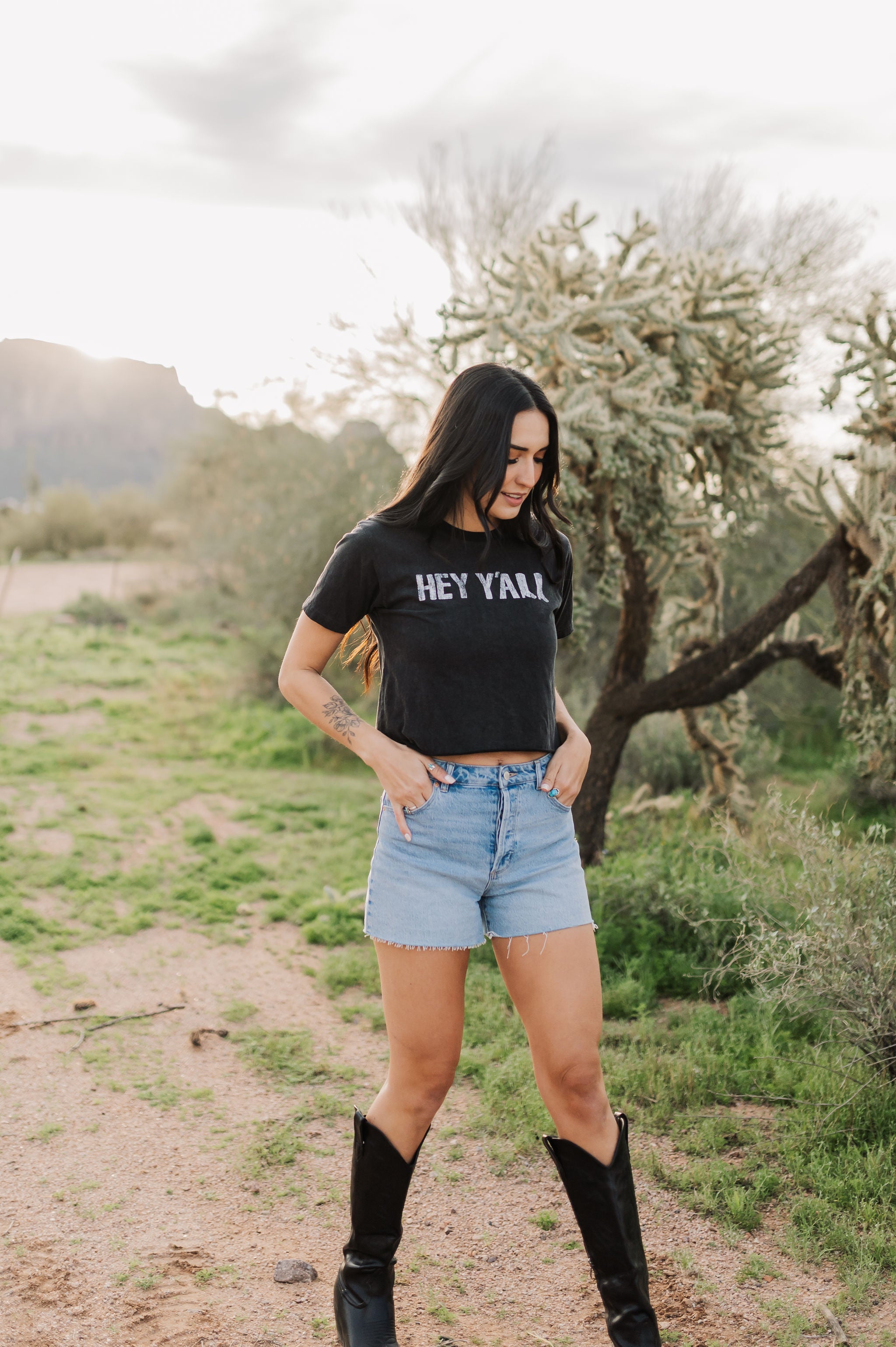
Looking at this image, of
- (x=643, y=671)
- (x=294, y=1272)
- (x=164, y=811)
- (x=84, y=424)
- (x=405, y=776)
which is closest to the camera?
(x=405, y=776)

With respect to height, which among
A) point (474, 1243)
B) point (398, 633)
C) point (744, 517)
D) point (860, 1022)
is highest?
point (744, 517)

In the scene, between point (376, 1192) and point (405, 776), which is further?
point (376, 1192)

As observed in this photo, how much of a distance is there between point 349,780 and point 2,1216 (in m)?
6.18

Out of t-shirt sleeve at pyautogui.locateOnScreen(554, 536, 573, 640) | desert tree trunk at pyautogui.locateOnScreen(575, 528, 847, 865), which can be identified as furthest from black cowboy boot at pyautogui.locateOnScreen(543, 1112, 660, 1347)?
desert tree trunk at pyautogui.locateOnScreen(575, 528, 847, 865)

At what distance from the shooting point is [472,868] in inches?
81.7

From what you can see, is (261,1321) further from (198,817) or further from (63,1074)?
(198,817)

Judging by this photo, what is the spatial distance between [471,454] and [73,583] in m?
22.3

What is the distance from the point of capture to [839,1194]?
286 cm

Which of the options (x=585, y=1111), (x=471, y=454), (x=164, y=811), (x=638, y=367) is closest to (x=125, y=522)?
(x=164, y=811)

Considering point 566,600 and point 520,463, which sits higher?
point 520,463

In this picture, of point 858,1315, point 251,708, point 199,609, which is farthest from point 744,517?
point 199,609

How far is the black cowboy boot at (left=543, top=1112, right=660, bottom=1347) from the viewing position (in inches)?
83.0

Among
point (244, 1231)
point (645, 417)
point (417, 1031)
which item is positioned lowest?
point (244, 1231)

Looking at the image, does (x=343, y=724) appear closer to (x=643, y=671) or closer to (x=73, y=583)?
(x=643, y=671)
